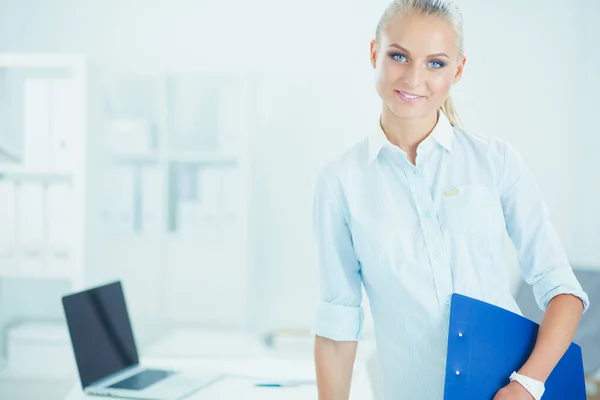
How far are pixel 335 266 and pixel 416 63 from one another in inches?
16.4

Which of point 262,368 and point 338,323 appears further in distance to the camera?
point 262,368

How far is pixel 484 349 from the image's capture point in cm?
127

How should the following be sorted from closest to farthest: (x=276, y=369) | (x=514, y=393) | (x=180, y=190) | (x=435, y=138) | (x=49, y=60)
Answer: (x=514, y=393), (x=435, y=138), (x=276, y=369), (x=49, y=60), (x=180, y=190)

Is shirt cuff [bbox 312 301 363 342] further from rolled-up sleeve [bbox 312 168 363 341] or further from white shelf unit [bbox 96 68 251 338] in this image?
white shelf unit [bbox 96 68 251 338]

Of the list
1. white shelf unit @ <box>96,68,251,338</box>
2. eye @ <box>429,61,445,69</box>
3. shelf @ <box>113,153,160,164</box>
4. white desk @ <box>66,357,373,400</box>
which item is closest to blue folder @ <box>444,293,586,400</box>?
eye @ <box>429,61,445,69</box>

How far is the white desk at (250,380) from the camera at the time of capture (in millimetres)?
1898

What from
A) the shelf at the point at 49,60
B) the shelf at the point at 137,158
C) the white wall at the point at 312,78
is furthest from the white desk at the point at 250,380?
the shelf at the point at 49,60

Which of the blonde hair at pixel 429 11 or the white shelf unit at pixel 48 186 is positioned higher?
the blonde hair at pixel 429 11

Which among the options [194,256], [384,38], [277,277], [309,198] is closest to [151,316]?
[194,256]

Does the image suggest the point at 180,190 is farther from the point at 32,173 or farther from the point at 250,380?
the point at 250,380

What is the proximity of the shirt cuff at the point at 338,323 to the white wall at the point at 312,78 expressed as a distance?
5.91 ft

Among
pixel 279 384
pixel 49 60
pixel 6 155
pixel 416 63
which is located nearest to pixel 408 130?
pixel 416 63

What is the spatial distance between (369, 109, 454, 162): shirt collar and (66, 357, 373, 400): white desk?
0.82m

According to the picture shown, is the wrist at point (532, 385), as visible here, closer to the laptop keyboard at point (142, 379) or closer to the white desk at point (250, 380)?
the white desk at point (250, 380)
